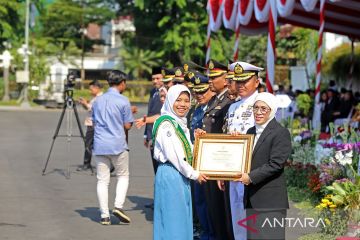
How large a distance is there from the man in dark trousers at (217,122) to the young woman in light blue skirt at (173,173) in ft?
4.11

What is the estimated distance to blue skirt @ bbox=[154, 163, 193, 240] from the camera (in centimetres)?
730

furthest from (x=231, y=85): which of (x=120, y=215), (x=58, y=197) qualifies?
(x=58, y=197)

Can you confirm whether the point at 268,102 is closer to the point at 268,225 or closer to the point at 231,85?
the point at 268,225

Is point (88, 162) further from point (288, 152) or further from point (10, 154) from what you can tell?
point (288, 152)

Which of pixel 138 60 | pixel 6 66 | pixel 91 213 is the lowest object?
pixel 91 213

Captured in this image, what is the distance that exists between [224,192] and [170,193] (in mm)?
1188

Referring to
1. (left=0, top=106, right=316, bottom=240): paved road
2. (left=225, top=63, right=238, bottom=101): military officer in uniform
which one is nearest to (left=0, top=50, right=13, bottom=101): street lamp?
(left=0, top=106, right=316, bottom=240): paved road

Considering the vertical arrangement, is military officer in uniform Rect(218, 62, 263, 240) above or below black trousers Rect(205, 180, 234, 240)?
above

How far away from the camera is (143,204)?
12.1 metres

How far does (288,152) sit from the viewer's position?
671 cm

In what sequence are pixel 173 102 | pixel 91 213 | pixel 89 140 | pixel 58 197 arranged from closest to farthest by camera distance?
pixel 173 102 → pixel 91 213 → pixel 58 197 → pixel 89 140

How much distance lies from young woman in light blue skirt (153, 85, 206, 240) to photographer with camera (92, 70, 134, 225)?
3.02 meters

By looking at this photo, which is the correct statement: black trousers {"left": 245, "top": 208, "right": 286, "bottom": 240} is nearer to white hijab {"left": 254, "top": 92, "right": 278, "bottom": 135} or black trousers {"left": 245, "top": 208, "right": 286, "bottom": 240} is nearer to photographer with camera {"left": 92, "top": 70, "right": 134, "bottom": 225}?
white hijab {"left": 254, "top": 92, "right": 278, "bottom": 135}

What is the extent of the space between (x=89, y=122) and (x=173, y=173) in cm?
714
